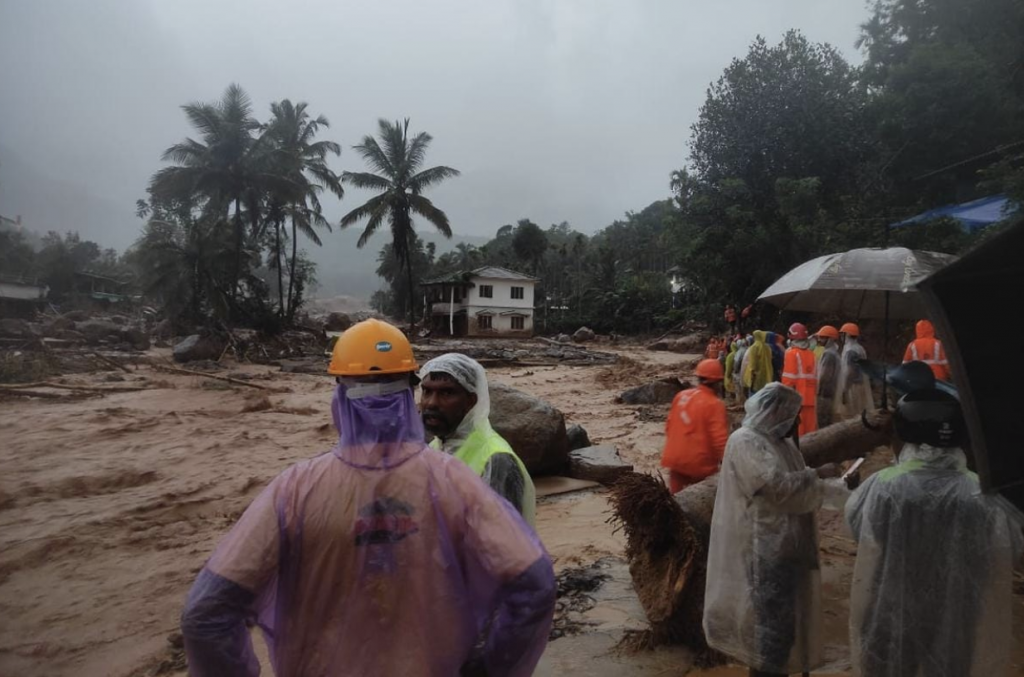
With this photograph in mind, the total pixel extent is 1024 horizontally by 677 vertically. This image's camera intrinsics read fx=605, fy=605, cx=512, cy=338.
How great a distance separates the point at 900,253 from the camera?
4.49m

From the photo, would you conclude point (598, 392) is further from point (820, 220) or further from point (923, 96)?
point (923, 96)

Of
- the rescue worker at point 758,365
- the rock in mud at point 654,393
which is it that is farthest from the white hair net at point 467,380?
the rock in mud at point 654,393

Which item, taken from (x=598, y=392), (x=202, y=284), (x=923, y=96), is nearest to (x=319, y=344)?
(x=202, y=284)

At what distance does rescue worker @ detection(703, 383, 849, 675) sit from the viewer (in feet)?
8.84

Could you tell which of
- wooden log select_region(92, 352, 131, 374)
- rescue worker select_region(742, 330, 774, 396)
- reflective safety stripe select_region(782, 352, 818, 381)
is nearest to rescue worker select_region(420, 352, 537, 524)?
reflective safety stripe select_region(782, 352, 818, 381)

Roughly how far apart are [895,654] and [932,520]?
0.55 metres

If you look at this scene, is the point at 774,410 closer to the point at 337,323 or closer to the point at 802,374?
the point at 802,374

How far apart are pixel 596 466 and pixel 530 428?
0.94 meters

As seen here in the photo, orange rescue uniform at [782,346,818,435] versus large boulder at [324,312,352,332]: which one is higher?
large boulder at [324,312,352,332]

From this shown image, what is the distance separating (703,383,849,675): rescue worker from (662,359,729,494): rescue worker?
1274 mm

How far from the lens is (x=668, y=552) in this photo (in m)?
3.48

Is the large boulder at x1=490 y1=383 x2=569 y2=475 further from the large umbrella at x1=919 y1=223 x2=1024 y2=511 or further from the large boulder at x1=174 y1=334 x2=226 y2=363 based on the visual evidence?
the large boulder at x1=174 y1=334 x2=226 y2=363

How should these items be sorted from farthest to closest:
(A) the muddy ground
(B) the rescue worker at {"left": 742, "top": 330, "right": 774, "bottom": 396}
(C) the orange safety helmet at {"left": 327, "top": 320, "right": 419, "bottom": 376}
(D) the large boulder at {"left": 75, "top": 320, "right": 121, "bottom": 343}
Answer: (D) the large boulder at {"left": 75, "top": 320, "right": 121, "bottom": 343}
(B) the rescue worker at {"left": 742, "top": 330, "right": 774, "bottom": 396}
(A) the muddy ground
(C) the orange safety helmet at {"left": 327, "top": 320, "right": 419, "bottom": 376}

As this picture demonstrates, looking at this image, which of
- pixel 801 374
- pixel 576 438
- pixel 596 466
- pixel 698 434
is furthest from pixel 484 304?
pixel 698 434
